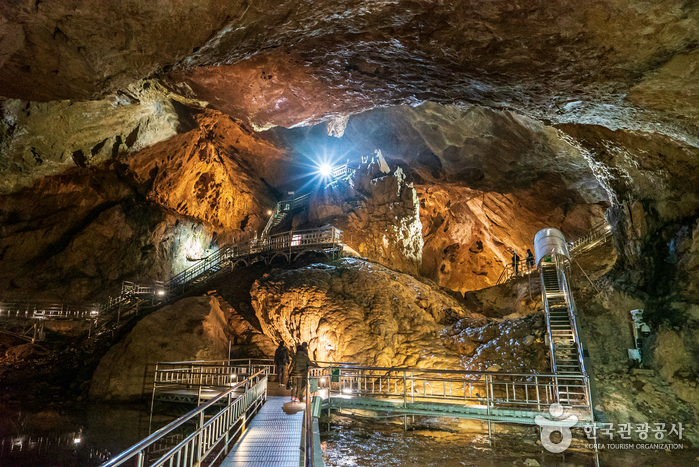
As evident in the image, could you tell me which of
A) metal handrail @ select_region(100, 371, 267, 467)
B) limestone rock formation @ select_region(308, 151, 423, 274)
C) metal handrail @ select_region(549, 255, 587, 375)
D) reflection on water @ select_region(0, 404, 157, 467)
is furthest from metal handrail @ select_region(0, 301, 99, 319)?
metal handrail @ select_region(549, 255, 587, 375)

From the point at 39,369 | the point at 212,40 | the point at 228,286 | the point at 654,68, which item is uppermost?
the point at 212,40

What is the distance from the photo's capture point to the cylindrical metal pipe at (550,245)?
55.8ft

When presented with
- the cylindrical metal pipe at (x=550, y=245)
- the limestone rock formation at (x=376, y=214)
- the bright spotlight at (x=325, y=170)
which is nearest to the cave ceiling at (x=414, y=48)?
the cylindrical metal pipe at (x=550, y=245)

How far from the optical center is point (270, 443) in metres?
6.78

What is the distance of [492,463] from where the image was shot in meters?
9.27

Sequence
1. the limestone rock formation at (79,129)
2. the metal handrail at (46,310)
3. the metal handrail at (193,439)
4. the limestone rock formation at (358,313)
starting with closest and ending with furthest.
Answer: the metal handrail at (193,439) → the limestone rock formation at (79,129) → the limestone rock formation at (358,313) → the metal handrail at (46,310)

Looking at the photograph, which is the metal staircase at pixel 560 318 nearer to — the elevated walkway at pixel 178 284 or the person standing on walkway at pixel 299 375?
the person standing on walkway at pixel 299 375

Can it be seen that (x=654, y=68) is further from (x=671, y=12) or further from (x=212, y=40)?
(x=212, y=40)

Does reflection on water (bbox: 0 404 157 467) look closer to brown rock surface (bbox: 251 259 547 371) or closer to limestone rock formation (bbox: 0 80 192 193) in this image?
brown rock surface (bbox: 251 259 547 371)

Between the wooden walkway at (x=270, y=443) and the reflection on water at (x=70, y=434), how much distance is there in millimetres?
6120

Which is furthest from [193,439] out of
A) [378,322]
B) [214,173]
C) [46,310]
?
[214,173]

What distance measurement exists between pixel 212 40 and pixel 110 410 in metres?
15.3

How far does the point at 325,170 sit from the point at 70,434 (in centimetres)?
2156

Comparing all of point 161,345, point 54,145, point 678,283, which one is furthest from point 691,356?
point 54,145
